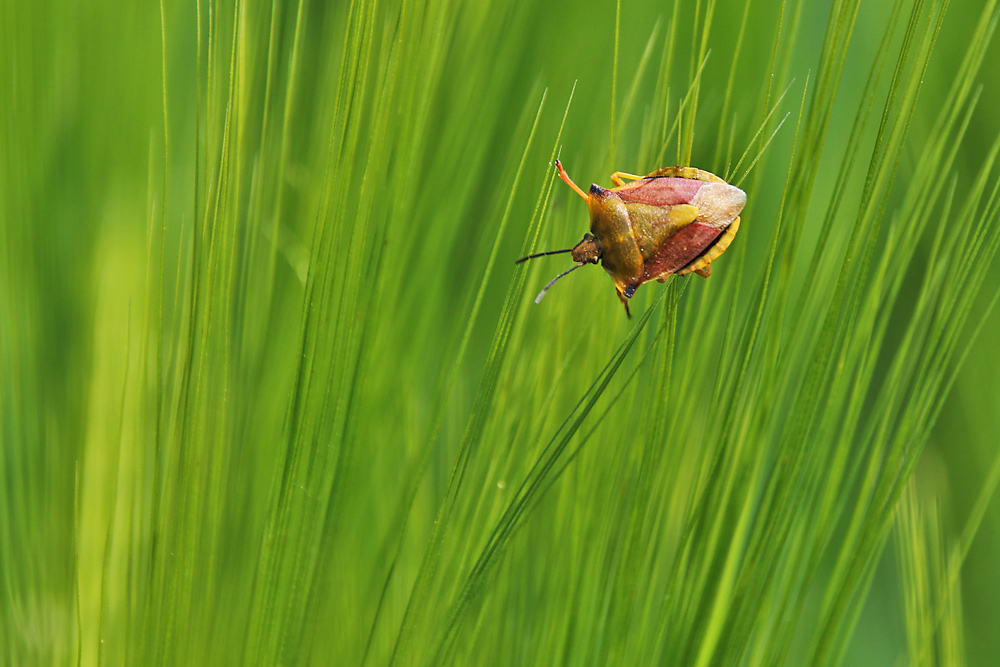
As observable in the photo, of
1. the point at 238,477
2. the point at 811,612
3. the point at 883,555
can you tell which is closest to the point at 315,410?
the point at 238,477

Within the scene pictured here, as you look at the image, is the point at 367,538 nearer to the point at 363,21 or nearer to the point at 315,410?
the point at 315,410

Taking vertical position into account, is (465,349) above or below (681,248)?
below

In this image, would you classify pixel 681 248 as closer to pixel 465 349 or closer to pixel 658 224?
pixel 658 224

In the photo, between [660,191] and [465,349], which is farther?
[465,349]

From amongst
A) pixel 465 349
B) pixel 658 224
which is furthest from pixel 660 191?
pixel 465 349

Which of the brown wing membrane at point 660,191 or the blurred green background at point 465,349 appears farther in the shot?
the brown wing membrane at point 660,191
